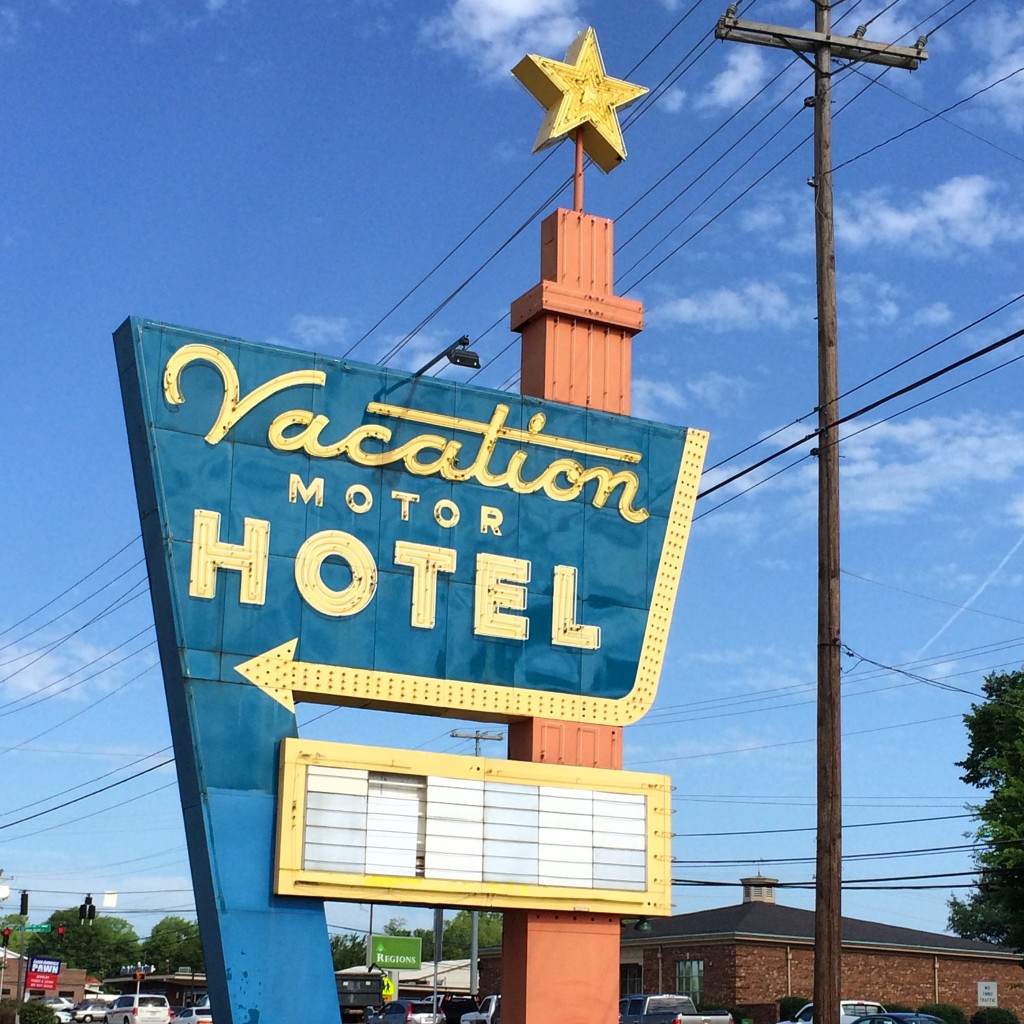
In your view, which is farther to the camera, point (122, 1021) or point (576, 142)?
point (122, 1021)

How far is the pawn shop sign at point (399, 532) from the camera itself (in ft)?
59.9

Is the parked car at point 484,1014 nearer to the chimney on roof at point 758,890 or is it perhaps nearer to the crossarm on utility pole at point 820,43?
the chimney on roof at point 758,890

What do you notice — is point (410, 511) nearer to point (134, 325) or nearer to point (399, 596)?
point (399, 596)

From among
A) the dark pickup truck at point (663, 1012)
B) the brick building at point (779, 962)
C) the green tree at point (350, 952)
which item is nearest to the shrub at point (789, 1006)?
the brick building at point (779, 962)

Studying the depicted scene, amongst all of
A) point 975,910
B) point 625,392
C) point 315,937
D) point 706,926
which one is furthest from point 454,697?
point 975,910

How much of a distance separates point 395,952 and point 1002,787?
41.4 metres

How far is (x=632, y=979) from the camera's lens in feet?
199

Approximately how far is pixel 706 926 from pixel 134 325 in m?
44.9

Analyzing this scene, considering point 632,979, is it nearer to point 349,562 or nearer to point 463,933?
point 349,562

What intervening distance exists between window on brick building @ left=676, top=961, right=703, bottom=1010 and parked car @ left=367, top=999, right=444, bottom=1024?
9448mm

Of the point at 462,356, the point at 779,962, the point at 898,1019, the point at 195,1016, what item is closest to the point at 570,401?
the point at 462,356

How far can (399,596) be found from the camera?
19.3 metres

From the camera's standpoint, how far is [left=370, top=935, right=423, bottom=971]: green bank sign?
83500mm

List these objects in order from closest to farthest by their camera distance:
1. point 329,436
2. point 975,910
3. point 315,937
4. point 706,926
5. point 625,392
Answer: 1. point 315,937
2. point 329,436
3. point 625,392
4. point 706,926
5. point 975,910
